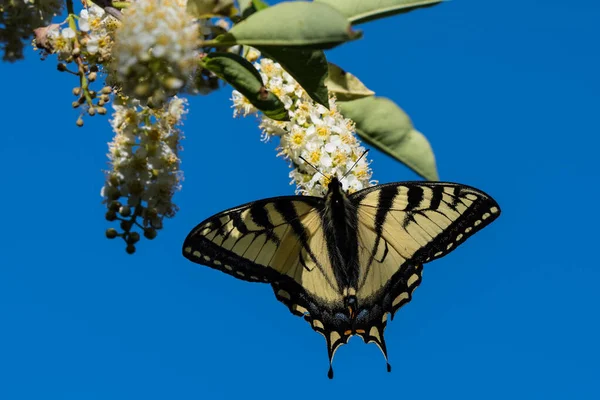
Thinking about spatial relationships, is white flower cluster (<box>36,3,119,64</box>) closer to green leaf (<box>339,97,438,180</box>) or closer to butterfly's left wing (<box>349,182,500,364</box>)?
green leaf (<box>339,97,438,180</box>)

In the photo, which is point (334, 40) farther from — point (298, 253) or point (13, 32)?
point (298, 253)

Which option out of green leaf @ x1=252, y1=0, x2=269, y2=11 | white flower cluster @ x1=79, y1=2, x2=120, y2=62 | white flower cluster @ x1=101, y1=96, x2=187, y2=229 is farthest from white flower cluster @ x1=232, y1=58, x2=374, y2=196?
green leaf @ x1=252, y1=0, x2=269, y2=11

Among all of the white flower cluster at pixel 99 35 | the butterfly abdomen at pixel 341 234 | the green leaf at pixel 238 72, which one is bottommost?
the green leaf at pixel 238 72

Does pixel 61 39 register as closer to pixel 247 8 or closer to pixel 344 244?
pixel 247 8

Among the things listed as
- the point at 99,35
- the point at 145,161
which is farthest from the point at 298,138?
the point at 99,35

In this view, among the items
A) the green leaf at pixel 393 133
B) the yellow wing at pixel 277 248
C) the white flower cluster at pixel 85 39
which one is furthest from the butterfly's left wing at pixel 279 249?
the white flower cluster at pixel 85 39

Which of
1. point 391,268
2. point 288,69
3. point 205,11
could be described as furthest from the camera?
point 391,268

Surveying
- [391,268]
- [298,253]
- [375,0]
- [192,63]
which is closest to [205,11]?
[192,63]

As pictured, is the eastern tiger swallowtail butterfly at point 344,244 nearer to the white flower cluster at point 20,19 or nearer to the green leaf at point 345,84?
the green leaf at point 345,84
